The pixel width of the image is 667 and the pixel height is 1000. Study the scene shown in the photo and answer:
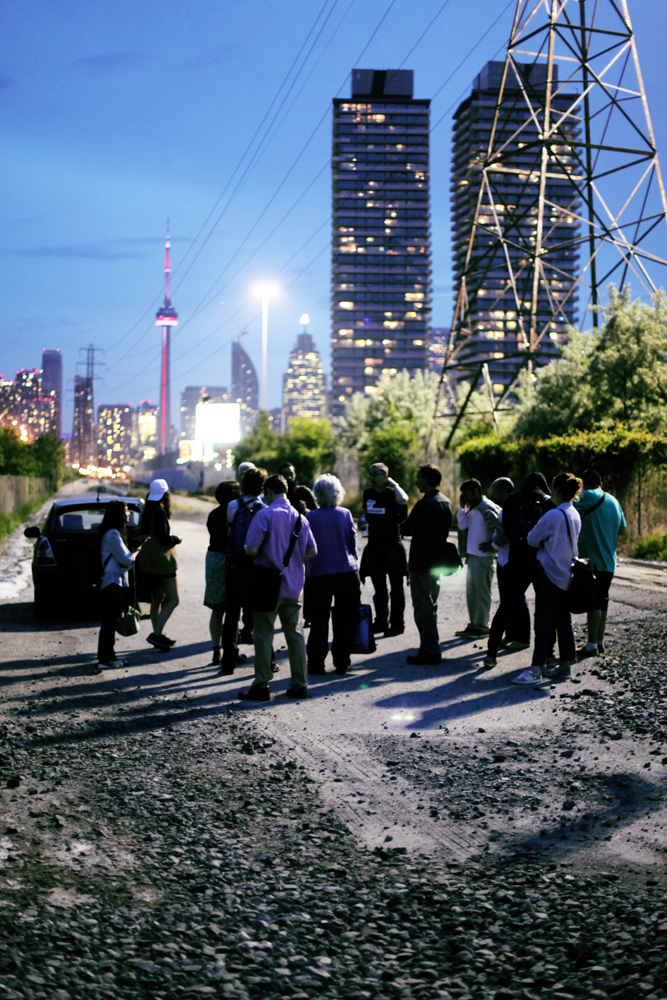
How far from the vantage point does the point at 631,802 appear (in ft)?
17.2

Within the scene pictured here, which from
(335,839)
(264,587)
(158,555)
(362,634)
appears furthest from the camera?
(158,555)

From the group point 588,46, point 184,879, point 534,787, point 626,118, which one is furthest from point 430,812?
point 588,46

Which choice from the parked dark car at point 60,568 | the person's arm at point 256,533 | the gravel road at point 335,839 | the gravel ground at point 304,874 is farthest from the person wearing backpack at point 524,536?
the parked dark car at point 60,568

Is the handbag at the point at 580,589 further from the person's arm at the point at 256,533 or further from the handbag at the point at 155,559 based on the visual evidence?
the handbag at the point at 155,559

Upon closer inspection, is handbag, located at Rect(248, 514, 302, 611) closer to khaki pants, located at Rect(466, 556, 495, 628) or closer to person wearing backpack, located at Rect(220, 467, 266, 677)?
person wearing backpack, located at Rect(220, 467, 266, 677)

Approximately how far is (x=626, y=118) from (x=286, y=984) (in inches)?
1403

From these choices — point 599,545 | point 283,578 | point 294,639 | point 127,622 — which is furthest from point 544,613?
point 127,622

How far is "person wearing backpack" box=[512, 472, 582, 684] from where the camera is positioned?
8.30 meters

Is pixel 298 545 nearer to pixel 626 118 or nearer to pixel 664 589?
pixel 664 589

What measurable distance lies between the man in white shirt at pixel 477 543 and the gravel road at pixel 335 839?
7.34 feet

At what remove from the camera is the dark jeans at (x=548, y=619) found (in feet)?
27.2

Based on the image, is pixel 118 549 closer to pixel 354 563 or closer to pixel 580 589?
pixel 354 563

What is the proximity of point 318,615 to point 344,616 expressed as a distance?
0.26m

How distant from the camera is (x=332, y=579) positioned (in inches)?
353
